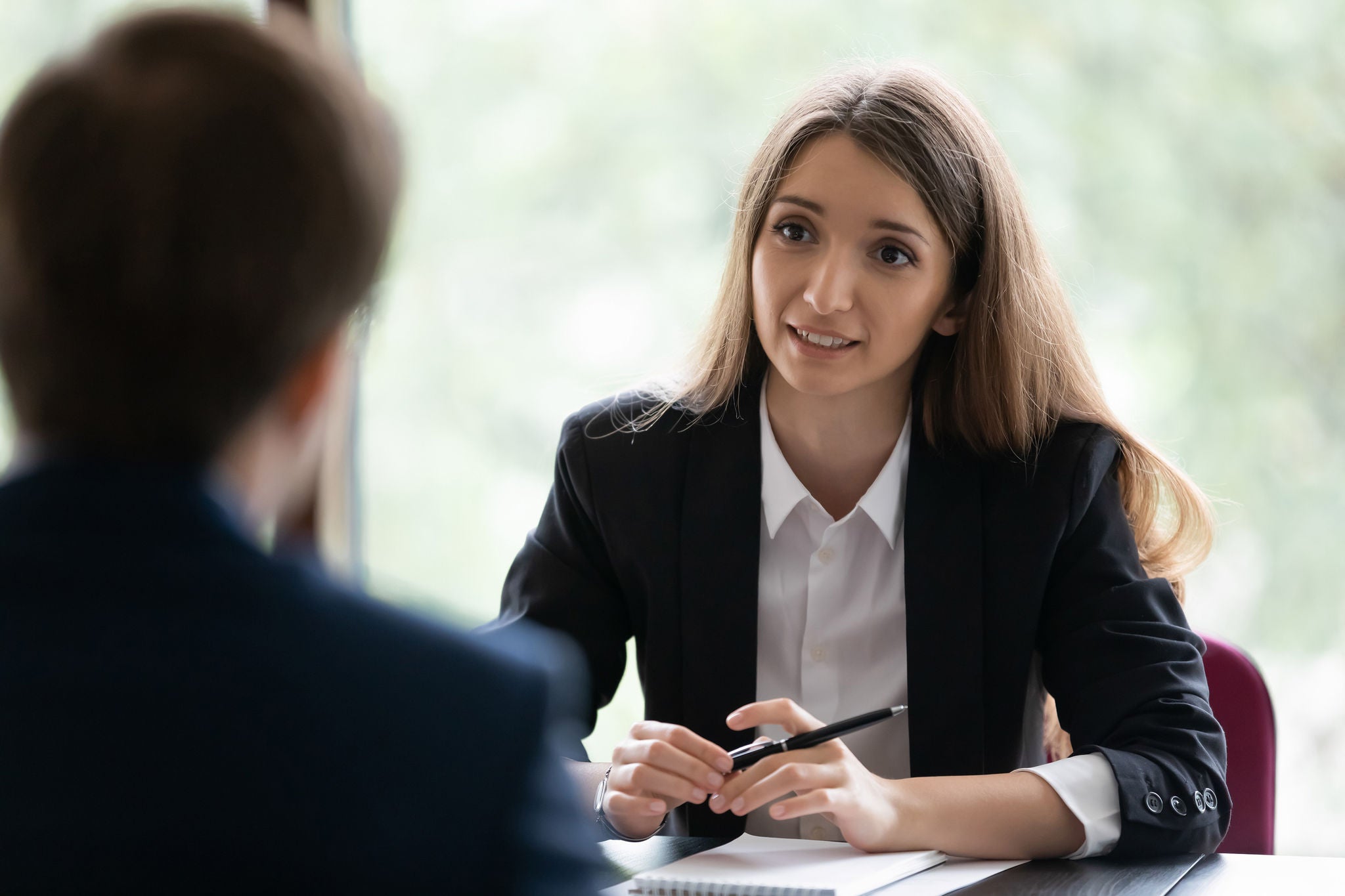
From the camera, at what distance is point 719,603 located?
167cm

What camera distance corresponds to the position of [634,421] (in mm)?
1821

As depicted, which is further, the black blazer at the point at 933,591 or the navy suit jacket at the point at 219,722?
the black blazer at the point at 933,591

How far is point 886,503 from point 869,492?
3 centimetres

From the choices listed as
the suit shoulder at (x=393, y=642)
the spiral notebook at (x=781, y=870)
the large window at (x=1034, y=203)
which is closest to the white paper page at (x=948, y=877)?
the spiral notebook at (x=781, y=870)

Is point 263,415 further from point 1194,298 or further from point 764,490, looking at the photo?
point 1194,298

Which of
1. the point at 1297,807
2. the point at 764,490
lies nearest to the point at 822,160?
the point at 764,490

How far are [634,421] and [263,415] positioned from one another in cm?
122

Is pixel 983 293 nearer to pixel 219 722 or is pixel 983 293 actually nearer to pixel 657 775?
pixel 657 775

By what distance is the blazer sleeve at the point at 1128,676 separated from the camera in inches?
53.5

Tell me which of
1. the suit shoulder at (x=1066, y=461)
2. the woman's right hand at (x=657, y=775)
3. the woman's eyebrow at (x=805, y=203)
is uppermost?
the woman's eyebrow at (x=805, y=203)

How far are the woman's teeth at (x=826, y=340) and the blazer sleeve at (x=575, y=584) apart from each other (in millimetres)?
372

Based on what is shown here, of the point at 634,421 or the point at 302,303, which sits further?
the point at 634,421

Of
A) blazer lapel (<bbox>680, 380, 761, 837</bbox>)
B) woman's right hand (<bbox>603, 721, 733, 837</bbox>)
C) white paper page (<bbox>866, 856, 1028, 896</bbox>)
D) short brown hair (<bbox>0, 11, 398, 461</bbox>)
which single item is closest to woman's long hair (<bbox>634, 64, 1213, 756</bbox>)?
blazer lapel (<bbox>680, 380, 761, 837</bbox>)

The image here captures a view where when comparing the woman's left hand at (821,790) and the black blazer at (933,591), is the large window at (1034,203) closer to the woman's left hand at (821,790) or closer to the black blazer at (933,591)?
the black blazer at (933,591)
